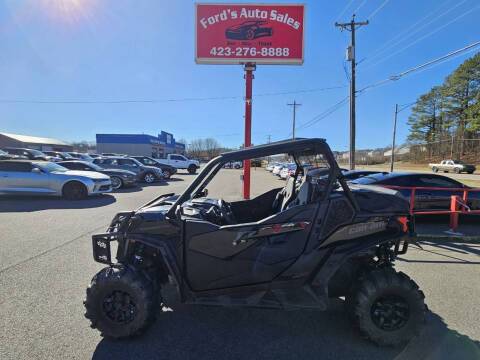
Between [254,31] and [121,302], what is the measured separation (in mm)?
9237

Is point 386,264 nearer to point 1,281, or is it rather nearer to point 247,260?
point 247,260

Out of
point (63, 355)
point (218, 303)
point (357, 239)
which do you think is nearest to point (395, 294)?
point (357, 239)

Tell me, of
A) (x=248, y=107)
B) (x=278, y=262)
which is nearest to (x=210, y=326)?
(x=278, y=262)

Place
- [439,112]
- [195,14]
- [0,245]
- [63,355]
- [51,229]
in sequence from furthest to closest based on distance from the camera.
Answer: [439,112], [195,14], [51,229], [0,245], [63,355]

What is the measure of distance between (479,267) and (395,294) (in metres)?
2.95

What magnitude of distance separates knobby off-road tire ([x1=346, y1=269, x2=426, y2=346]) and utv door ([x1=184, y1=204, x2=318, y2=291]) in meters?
0.71

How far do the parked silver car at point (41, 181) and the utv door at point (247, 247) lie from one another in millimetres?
8319

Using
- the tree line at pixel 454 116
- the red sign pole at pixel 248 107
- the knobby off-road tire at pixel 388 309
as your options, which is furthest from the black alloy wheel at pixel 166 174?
the tree line at pixel 454 116

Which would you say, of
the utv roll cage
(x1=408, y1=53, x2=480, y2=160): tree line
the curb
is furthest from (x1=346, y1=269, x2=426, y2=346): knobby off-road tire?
(x1=408, y1=53, x2=480, y2=160): tree line

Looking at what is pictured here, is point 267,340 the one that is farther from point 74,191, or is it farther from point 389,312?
point 74,191

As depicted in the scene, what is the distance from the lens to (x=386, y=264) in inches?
94.3

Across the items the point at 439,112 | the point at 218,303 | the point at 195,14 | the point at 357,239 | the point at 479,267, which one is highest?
the point at 439,112

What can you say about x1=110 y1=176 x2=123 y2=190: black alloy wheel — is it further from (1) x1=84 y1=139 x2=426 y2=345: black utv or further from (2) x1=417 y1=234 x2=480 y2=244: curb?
(2) x1=417 y1=234 x2=480 y2=244: curb

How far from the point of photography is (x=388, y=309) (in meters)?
2.17
